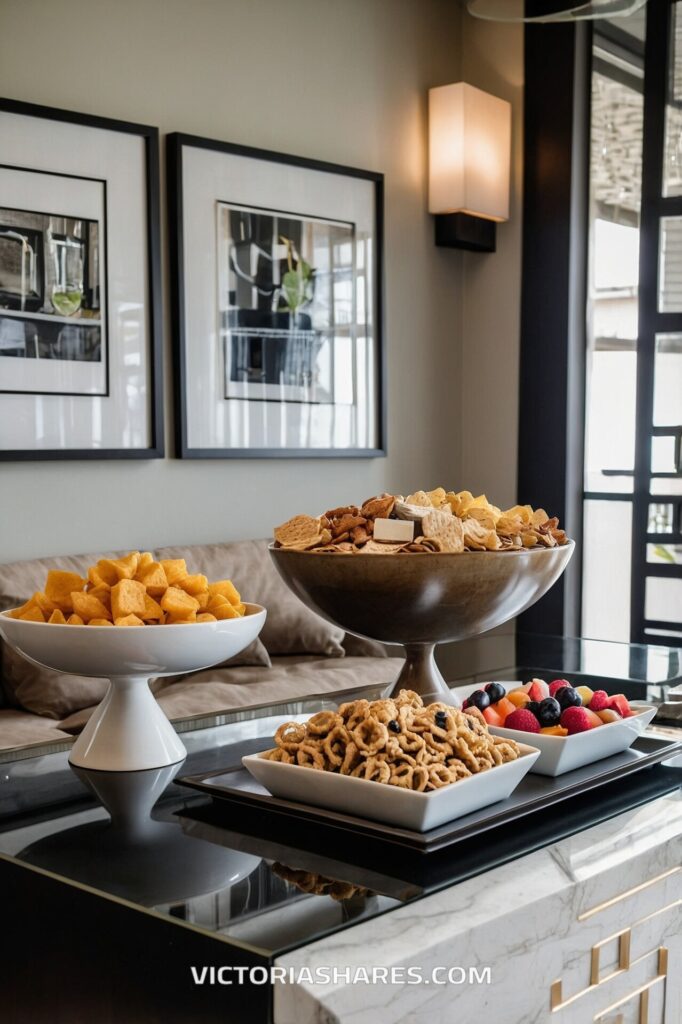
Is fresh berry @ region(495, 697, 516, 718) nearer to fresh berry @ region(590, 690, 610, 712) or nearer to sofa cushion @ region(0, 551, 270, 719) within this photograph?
fresh berry @ region(590, 690, 610, 712)

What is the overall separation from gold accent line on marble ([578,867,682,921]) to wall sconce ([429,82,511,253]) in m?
3.52

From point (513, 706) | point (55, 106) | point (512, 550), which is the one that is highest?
point (55, 106)

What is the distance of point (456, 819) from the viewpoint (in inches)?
39.9

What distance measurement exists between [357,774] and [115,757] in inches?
14.3

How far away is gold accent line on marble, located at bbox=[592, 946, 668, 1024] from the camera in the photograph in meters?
1.05

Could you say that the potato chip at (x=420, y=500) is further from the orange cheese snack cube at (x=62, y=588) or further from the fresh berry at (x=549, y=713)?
the orange cheese snack cube at (x=62, y=588)

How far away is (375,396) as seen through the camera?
13.9 feet

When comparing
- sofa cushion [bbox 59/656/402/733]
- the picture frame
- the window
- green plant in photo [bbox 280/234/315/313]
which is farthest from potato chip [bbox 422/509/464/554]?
the window

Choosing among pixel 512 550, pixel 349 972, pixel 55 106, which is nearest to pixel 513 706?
pixel 512 550

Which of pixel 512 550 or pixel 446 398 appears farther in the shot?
pixel 446 398

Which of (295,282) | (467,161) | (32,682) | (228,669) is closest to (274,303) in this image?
(295,282)

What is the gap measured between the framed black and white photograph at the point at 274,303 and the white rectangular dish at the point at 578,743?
2.50 meters

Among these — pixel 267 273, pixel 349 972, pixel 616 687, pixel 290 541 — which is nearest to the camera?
pixel 349 972

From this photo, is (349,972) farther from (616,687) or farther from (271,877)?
(616,687)
